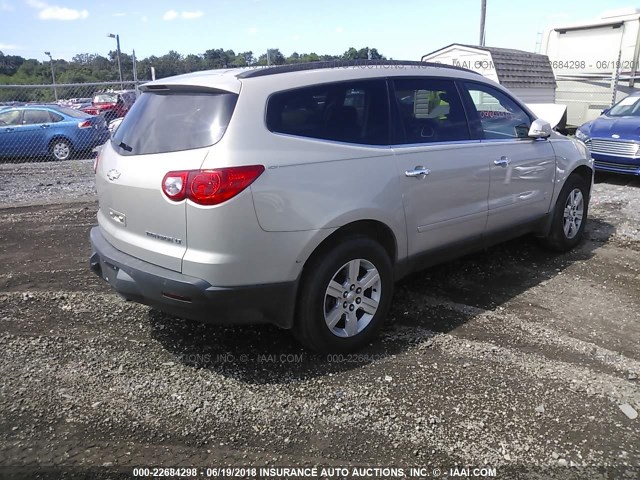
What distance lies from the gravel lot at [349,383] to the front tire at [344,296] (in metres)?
0.17

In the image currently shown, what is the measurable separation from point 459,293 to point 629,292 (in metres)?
1.47

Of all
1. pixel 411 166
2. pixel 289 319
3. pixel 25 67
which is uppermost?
pixel 25 67

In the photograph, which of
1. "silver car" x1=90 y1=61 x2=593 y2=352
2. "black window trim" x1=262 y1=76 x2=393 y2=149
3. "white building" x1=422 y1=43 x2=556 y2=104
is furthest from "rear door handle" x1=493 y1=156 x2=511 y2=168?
"white building" x1=422 y1=43 x2=556 y2=104

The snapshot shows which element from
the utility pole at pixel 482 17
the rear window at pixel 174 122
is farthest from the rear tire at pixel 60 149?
the utility pole at pixel 482 17

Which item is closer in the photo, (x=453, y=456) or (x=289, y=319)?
(x=453, y=456)

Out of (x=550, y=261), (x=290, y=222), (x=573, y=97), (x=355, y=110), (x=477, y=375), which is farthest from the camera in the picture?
(x=573, y=97)

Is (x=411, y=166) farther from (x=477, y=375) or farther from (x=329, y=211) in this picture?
(x=477, y=375)

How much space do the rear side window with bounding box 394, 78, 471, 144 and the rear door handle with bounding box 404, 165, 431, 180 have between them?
209 millimetres

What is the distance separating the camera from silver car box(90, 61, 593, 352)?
9.62 feet

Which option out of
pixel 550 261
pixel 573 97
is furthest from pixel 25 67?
pixel 550 261

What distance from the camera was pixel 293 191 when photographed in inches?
120

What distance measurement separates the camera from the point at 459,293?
14.9ft

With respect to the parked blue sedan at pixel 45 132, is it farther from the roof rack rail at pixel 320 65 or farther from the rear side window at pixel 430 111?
the rear side window at pixel 430 111

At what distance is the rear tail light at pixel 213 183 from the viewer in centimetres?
285
